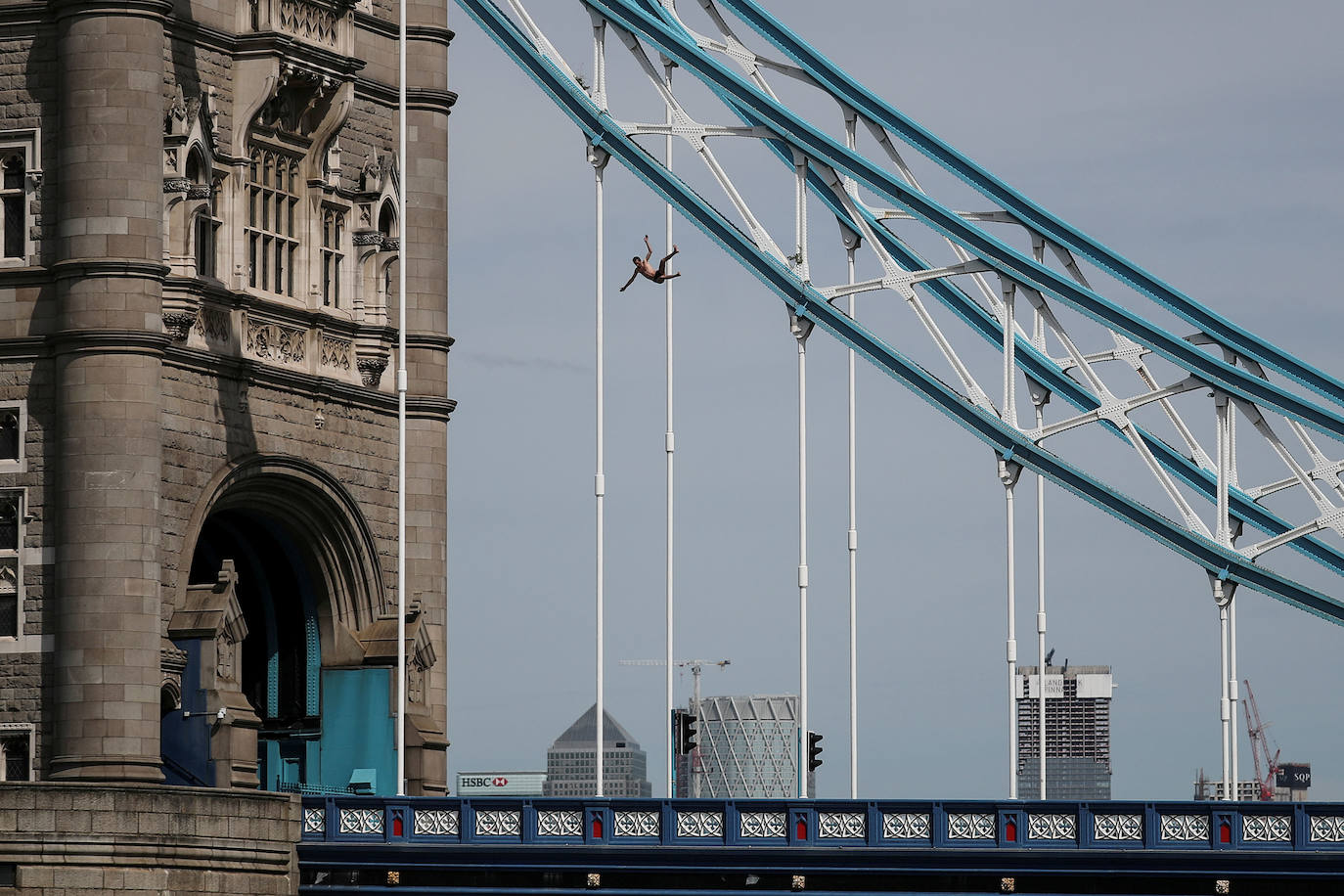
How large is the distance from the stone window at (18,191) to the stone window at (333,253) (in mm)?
5624

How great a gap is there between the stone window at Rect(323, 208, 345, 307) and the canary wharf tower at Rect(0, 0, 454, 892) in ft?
0.12

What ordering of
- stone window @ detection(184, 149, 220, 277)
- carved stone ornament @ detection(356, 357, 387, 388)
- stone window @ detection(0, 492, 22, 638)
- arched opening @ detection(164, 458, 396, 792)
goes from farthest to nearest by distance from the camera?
carved stone ornament @ detection(356, 357, 387, 388) < arched opening @ detection(164, 458, 396, 792) < stone window @ detection(184, 149, 220, 277) < stone window @ detection(0, 492, 22, 638)

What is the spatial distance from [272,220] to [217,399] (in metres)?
3.31

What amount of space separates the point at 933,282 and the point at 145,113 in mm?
15139

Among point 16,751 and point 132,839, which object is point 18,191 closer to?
point 16,751

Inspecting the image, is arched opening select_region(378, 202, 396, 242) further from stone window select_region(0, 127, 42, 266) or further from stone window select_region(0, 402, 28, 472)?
stone window select_region(0, 402, 28, 472)

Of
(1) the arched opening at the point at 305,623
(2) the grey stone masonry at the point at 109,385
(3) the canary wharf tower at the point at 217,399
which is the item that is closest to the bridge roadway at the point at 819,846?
(3) the canary wharf tower at the point at 217,399

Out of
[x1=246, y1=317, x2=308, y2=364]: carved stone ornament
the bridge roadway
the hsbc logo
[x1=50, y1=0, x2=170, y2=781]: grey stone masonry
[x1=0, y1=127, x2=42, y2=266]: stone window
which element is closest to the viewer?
the bridge roadway

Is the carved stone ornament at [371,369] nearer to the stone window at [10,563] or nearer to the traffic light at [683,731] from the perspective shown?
the stone window at [10,563]

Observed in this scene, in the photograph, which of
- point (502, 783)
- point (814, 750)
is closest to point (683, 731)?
point (814, 750)

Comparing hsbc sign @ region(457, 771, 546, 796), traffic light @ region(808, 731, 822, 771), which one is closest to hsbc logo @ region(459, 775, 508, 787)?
hsbc sign @ region(457, 771, 546, 796)

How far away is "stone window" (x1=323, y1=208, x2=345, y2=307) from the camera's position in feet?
148

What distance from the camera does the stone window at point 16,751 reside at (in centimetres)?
3978

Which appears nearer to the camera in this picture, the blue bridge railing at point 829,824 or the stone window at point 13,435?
the blue bridge railing at point 829,824
